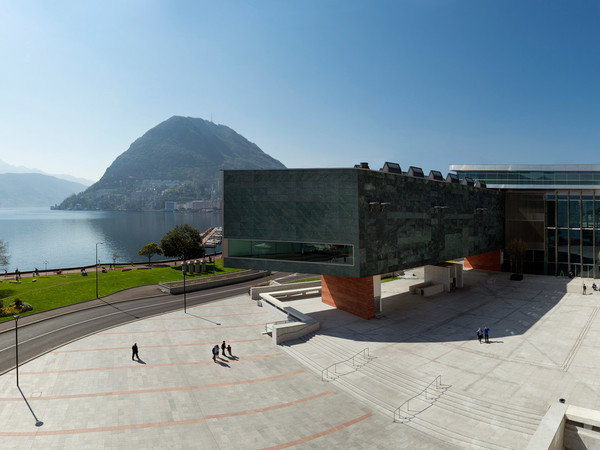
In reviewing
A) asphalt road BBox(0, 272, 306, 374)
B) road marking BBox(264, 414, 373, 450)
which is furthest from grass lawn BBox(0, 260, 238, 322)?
road marking BBox(264, 414, 373, 450)

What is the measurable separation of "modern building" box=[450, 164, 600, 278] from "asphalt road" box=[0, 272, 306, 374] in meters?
47.7

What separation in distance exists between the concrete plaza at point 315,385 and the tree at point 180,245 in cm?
3851

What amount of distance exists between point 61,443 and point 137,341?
13496 mm

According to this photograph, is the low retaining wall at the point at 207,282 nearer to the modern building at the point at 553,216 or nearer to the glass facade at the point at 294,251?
the glass facade at the point at 294,251

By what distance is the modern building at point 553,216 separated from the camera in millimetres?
51125

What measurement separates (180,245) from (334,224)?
162 feet

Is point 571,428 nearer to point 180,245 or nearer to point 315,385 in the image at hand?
point 315,385

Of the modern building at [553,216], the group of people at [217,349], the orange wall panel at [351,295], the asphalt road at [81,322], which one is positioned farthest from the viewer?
the modern building at [553,216]

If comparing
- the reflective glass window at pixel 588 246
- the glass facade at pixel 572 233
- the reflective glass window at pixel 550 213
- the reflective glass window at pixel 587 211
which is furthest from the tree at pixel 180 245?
the reflective glass window at pixel 587 211

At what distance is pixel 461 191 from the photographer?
145ft

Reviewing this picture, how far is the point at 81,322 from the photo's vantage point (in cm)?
3472

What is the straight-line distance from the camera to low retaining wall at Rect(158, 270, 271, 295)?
49.5 meters

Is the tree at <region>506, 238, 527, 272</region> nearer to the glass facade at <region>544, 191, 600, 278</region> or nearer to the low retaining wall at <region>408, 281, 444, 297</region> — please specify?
the glass facade at <region>544, 191, 600, 278</region>

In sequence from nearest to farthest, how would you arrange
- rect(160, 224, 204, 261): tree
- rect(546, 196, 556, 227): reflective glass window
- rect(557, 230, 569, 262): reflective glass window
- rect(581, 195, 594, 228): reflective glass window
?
rect(581, 195, 594, 228): reflective glass window, rect(557, 230, 569, 262): reflective glass window, rect(546, 196, 556, 227): reflective glass window, rect(160, 224, 204, 261): tree
